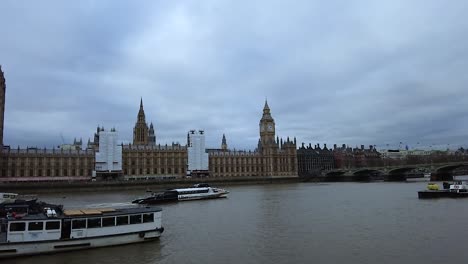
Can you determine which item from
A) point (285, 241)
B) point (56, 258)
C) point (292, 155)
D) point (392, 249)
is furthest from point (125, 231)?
point (292, 155)

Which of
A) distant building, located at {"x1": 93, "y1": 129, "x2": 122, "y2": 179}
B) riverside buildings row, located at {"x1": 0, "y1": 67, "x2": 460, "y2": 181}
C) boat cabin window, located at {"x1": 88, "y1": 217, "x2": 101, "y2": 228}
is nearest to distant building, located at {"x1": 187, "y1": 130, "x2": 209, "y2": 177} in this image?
riverside buildings row, located at {"x1": 0, "y1": 67, "x2": 460, "y2": 181}

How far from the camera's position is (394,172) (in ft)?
414

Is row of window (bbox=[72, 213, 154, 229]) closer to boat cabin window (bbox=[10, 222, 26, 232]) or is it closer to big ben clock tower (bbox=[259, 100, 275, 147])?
boat cabin window (bbox=[10, 222, 26, 232])

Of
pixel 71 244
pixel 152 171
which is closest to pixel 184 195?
Answer: pixel 71 244

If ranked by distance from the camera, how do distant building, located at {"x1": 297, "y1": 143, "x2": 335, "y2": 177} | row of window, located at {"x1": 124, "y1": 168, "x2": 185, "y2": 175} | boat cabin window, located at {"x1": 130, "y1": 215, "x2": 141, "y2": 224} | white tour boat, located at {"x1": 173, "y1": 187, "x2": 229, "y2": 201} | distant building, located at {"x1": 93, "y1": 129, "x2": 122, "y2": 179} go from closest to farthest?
boat cabin window, located at {"x1": 130, "y1": 215, "x2": 141, "y2": 224}
white tour boat, located at {"x1": 173, "y1": 187, "x2": 229, "y2": 201}
distant building, located at {"x1": 93, "y1": 129, "x2": 122, "y2": 179}
row of window, located at {"x1": 124, "y1": 168, "x2": 185, "y2": 175}
distant building, located at {"x1": 297, "y1": 143, "x2": 335, "y2": 177}

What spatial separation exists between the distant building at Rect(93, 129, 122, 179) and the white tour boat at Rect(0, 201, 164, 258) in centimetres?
9071

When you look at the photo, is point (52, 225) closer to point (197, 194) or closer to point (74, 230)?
point (74, 230)

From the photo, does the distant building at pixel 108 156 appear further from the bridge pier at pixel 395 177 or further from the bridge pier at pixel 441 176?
the bridge pier at pixel 441 176

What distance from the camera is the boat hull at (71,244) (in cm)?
2202

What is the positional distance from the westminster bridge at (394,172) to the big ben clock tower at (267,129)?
67.6 ft

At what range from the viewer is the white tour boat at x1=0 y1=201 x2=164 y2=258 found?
22375 millimetres

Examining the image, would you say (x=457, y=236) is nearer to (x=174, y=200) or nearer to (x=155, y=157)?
(x=174, y=200)

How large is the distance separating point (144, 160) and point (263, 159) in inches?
1752

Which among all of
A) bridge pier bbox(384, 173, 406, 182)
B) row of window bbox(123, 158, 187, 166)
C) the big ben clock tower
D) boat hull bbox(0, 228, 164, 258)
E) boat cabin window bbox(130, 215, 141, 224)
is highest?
the big ben clock tower
